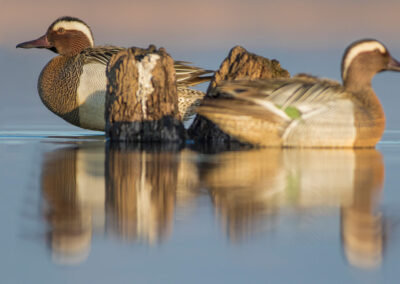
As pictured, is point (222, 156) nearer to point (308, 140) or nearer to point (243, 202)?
point (308, 140)

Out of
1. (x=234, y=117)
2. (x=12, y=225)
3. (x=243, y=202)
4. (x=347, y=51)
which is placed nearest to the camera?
(x=12, y=225)

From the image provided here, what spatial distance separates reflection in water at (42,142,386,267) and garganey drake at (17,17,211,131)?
365cm

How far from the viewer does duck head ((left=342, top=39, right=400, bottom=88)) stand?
374 inches

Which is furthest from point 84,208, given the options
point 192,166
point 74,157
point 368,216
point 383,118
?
point 383,118

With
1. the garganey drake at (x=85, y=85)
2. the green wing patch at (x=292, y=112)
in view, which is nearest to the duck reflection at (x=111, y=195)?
the green wing patch at (x=292, y=112)

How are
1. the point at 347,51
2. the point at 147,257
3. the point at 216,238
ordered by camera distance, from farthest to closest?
the point at 347,51
the point at 216,238
the point at 147,257

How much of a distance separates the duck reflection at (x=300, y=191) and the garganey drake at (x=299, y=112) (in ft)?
2.34

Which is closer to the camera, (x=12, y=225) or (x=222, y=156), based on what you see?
(x=12, y=225)

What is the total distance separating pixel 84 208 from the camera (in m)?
4.61

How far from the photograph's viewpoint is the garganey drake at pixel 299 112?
8.86 m

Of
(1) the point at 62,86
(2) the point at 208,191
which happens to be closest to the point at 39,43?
(1) the point at 62,86

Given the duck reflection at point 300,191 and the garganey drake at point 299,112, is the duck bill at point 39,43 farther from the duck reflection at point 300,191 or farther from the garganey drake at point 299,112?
the duck reflection at point 300,191

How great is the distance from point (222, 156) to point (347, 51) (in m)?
2.56

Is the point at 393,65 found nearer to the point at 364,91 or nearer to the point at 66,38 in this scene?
the point at 364,91
